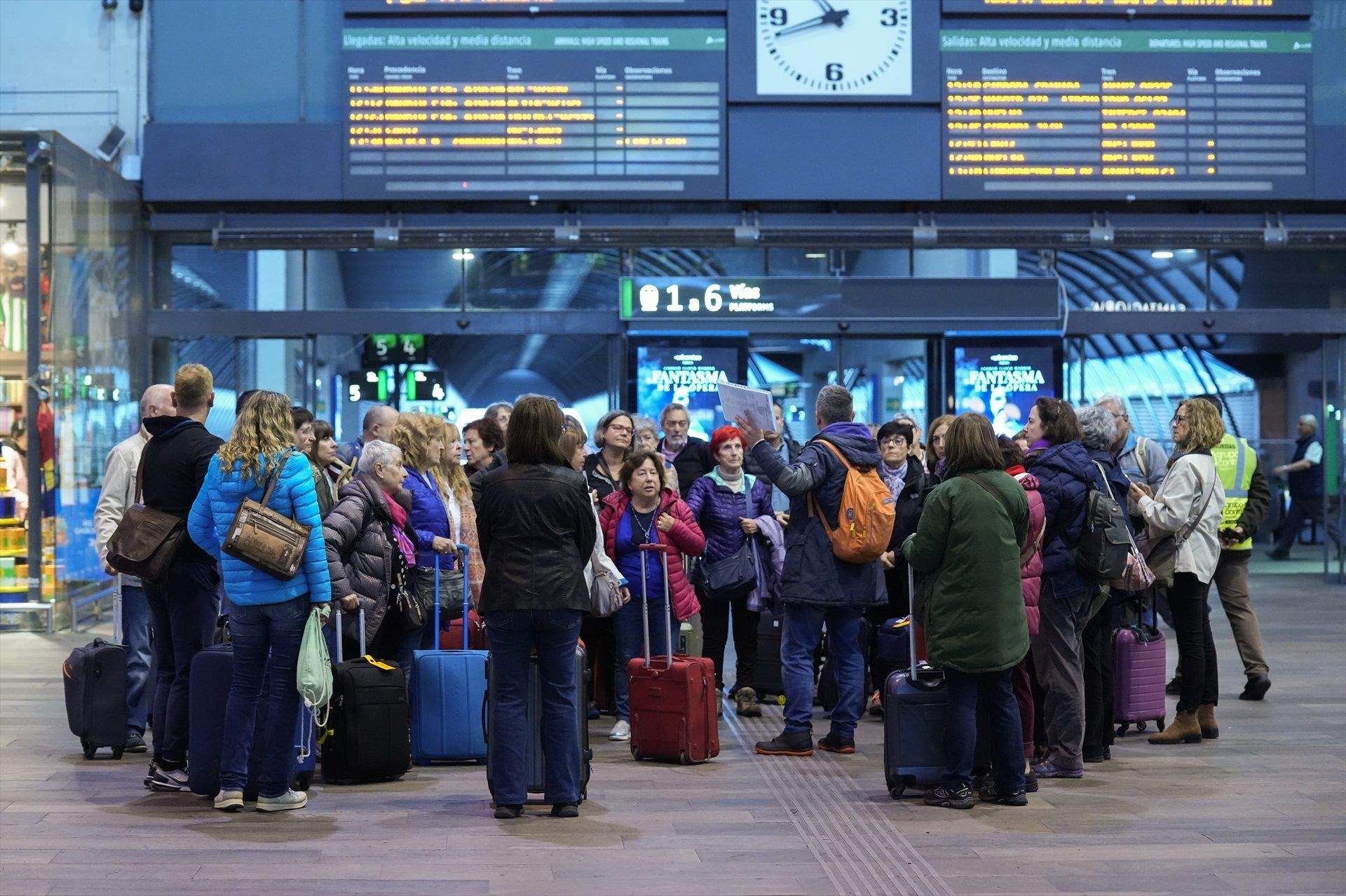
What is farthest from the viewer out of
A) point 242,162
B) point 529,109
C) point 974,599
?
point 242,162

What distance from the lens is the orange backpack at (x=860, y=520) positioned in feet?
22.6

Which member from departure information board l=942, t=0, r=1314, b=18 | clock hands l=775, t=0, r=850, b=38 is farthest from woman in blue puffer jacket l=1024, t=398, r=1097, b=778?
departure information board l=942, t=0, r=1314, b=18

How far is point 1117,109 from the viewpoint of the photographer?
13.8 metres

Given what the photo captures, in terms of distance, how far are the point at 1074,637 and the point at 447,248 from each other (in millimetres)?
9154

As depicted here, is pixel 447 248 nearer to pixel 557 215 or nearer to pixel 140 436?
pixel 557 215

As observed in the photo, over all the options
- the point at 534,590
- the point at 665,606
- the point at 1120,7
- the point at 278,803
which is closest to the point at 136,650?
the point at 278,803

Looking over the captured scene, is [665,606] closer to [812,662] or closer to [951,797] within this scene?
[812,662]

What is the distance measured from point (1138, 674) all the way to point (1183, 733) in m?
0.35

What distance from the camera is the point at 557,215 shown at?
14312mm

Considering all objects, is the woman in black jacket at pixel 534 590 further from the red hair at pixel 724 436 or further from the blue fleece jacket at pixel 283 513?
the red hair at pixel 724 436

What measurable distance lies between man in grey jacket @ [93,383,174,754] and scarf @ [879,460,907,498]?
12.7 ft

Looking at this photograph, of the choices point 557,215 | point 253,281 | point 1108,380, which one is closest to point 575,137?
point 557,215

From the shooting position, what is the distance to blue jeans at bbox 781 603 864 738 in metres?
7.07

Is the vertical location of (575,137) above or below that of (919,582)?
above
